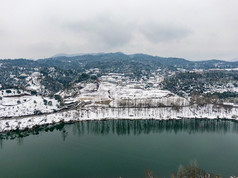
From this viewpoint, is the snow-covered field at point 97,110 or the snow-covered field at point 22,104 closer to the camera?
the snow-covered field at point 97,110

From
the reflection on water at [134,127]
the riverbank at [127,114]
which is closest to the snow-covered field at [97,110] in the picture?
the riverbank at [127,114]

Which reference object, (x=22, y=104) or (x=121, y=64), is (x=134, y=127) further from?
(x=121, y=64)

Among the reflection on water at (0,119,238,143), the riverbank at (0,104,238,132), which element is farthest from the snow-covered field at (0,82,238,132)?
the reflection on water at (0,119,238,143)

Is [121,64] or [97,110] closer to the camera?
[97,110]

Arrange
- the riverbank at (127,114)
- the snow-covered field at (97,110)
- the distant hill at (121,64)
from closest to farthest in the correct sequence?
the riverbank at (127,114), the snow-covered field at (97,110), the distant hill at (121,64)

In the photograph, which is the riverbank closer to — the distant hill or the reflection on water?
the reflection on water

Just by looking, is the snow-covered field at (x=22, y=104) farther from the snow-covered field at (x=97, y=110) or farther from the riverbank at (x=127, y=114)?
the riverbank at (x=127, y=114)

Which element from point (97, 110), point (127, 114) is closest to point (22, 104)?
point (97, 110)

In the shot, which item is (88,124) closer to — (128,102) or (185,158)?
(128,102)
